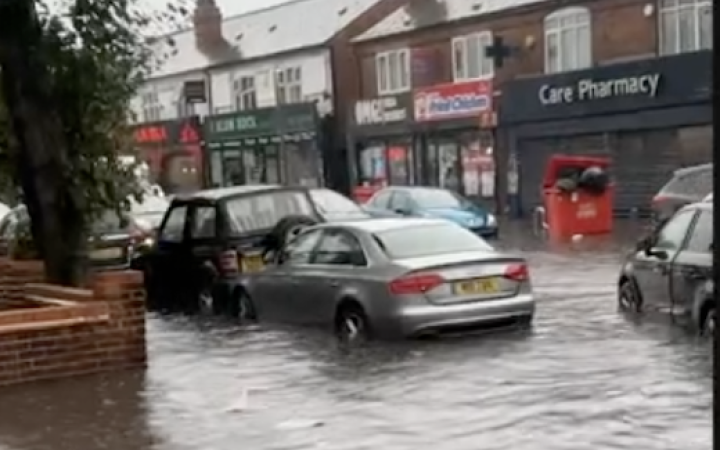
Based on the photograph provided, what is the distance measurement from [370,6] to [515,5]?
40.6 feet

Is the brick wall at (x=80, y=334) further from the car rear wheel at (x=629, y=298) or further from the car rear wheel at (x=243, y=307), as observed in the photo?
the car rear wheel at (x=629, y=298)

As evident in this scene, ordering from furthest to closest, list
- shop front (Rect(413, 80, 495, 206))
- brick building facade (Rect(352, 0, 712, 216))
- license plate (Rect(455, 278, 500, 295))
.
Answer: shop front (Rect(413, 80, 495, 206)) < brick building facade (Rect(352, 0, 712, 216)) < license plate (Rect(455, 278, 500, 295))

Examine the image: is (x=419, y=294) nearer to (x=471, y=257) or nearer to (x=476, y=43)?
(x=471, y=257)

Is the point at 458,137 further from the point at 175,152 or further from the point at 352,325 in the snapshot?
the point at 352,325

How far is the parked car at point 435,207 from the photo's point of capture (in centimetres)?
3112

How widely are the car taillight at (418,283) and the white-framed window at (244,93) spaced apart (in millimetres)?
44883

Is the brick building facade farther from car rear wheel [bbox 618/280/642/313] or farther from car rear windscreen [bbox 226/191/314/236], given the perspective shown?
car rear wheel [bbox 618/280/642/313]

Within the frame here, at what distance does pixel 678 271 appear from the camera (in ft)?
45.9

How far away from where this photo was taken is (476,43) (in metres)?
45.7

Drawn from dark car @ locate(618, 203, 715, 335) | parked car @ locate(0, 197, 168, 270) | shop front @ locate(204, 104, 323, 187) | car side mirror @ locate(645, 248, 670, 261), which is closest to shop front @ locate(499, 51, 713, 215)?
shop front @ locate(204, 104, 323, 187)

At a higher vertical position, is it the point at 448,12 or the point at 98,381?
the point at 448,12

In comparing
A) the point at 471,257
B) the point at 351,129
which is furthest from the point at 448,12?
the point at 471,257

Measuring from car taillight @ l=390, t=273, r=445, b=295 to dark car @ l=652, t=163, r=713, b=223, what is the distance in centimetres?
1352

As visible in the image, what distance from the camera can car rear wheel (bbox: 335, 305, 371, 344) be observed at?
14.4 m
